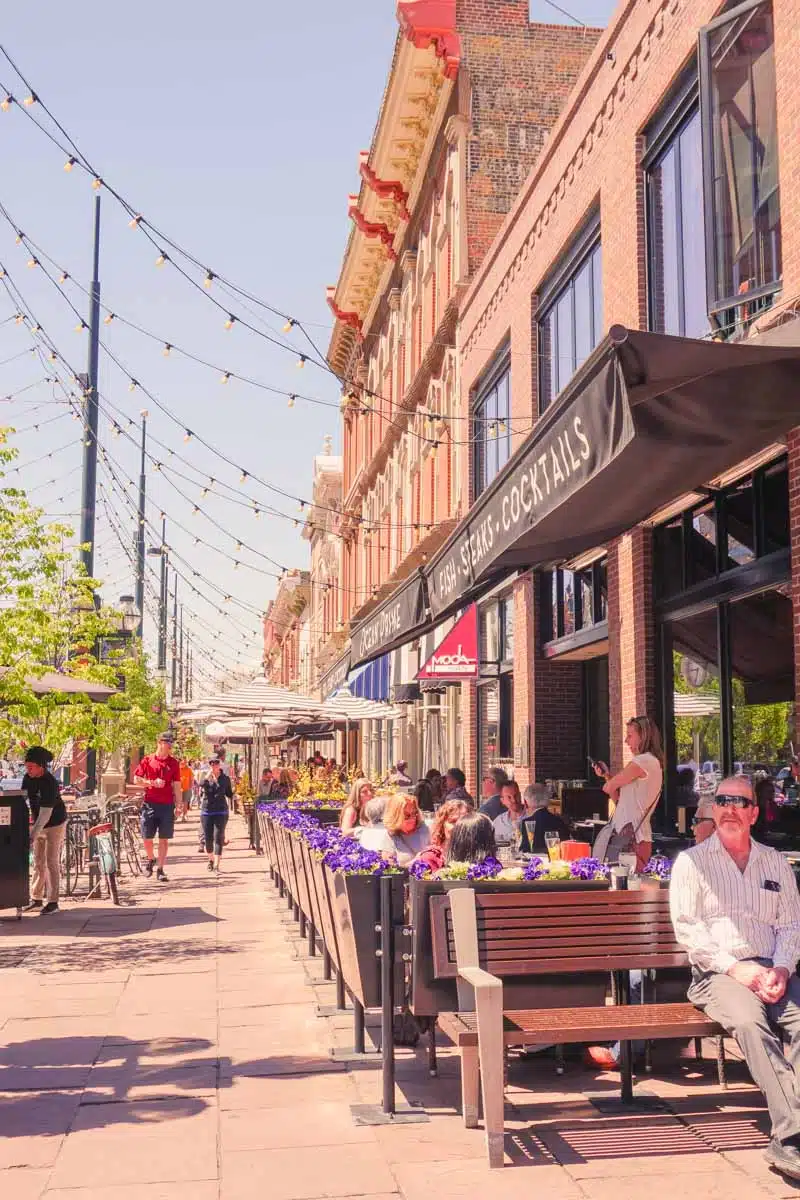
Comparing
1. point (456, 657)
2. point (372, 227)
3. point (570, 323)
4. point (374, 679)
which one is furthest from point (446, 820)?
point (372, 227)

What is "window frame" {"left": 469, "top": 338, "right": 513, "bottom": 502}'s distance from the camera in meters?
20.8

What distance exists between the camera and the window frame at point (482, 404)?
20.8 m

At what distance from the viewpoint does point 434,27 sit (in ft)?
82.7

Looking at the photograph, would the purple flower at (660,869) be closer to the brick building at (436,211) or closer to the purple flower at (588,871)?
the purple flower at (588,871)

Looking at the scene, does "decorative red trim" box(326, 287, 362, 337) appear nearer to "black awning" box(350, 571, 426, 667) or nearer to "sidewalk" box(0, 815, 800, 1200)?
"black awning" box(350, 571, 426, 667)

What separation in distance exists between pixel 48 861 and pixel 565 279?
9.75 metres

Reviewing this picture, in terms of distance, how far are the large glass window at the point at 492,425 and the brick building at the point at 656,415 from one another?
1.34ft

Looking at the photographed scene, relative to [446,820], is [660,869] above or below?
below

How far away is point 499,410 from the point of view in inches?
848

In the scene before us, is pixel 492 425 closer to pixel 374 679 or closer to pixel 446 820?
pixel 374 679

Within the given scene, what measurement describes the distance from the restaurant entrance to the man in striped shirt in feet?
14.2

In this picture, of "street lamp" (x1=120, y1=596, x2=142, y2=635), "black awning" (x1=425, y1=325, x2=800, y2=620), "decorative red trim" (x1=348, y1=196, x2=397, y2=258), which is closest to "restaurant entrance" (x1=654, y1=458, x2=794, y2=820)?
"black awning" (x1=425, y1=325, x2=800, y2=620)

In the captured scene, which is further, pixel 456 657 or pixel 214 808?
pixel 456 657

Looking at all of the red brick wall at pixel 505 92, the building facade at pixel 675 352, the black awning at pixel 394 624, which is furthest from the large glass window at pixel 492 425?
the black awning at pixel 394 624
